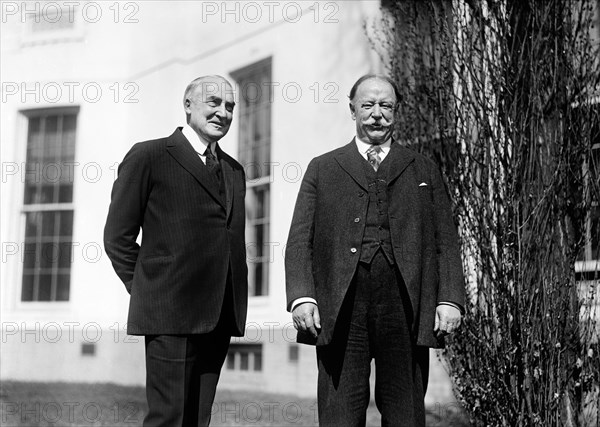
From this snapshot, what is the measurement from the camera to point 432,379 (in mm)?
6711

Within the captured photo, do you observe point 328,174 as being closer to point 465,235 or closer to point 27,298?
point 465,235

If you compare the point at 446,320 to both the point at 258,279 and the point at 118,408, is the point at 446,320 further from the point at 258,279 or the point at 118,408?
the point at 258,279

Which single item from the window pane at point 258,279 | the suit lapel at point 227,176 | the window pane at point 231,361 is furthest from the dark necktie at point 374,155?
the window pane at point 231,361

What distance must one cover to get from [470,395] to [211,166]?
277 cm

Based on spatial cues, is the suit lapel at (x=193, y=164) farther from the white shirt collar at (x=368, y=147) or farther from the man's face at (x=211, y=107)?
the white shirt collar at (x=368, y=147)

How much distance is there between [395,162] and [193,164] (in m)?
0.87

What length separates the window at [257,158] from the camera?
8609 millimetres

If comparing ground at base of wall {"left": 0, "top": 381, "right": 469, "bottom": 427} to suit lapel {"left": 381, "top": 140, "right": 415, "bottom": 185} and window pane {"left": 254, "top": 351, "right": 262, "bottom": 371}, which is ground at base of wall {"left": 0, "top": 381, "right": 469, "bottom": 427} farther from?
suit lapel {"left": 381, "top": 140, "right": 415, "bottom": 185}

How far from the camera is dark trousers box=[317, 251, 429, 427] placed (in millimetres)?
3369

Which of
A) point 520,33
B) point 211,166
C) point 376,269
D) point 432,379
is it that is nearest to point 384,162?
point 376,269

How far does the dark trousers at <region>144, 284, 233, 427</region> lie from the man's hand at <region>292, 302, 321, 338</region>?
0.35 meters

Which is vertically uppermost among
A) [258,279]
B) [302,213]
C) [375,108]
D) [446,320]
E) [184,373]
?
[375,108]

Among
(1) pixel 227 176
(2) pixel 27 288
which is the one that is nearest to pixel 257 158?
(2) pixel 27 288

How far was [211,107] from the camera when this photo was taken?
3.62 m
